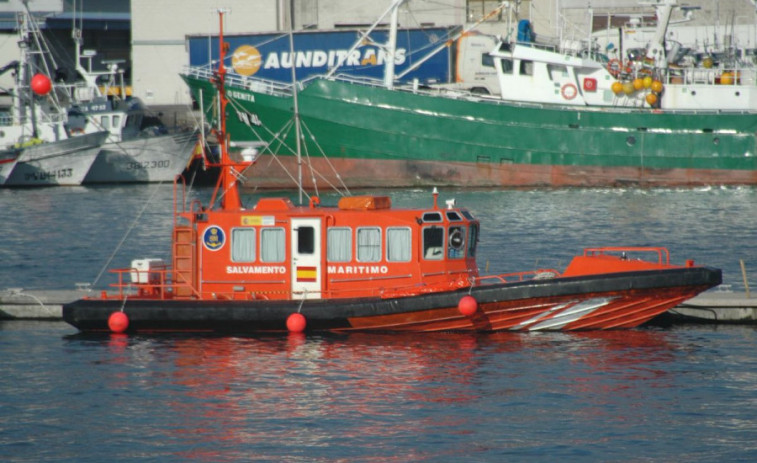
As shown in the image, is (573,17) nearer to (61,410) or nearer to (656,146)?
(656,146)

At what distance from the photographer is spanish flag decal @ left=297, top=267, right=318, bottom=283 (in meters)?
19.8

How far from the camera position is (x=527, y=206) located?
134 feet

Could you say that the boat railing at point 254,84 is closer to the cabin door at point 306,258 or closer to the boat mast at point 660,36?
the boat mast at point 660,36

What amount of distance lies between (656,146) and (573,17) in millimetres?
14126

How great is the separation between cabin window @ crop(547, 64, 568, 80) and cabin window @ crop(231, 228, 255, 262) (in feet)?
96.8

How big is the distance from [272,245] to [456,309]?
3.36 meters

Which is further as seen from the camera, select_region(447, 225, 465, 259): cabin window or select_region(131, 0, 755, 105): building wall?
select_region(131, 0, 755, 105): building wall

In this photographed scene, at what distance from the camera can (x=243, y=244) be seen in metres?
19.9

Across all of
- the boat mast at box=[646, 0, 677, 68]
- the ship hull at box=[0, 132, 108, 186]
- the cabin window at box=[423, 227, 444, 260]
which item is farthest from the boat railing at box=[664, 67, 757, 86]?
the cabin window at box=[423, 227, 444, 260]

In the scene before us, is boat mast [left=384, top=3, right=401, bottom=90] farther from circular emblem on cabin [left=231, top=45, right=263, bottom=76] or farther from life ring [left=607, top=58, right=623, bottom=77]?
circular emblem on cabin [left=231, top=45, right=263, bottom=76]

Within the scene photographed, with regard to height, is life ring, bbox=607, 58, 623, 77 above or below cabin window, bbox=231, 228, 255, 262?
above

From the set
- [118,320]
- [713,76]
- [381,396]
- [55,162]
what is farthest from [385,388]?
[55,162]

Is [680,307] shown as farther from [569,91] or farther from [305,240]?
[569,91]

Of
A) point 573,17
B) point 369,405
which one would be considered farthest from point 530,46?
point 369,405
